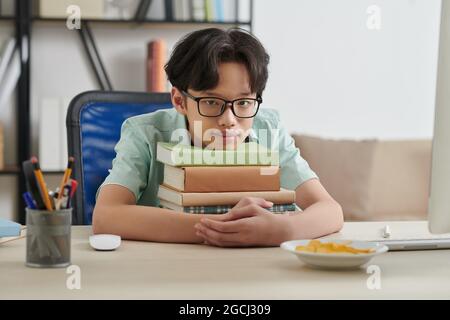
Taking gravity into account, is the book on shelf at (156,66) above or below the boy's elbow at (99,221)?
above

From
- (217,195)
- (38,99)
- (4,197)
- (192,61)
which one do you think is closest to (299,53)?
(38,99)

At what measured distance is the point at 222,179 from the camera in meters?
1.37

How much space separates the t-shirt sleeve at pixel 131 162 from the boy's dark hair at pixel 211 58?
0.50 feet

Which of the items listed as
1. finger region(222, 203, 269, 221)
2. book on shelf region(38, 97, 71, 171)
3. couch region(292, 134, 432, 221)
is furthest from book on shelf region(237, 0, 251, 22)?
finger region(222, 203, 269, 221)

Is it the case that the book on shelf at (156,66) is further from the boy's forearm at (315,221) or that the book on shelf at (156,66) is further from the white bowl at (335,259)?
the white bowl at (335,259)

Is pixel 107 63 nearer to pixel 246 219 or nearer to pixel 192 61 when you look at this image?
pixel 192 61

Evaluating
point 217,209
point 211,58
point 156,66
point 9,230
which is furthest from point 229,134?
point 156,66

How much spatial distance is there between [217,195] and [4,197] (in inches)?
88.0

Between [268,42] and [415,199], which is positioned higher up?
[268,42]

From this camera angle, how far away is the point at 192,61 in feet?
5.78

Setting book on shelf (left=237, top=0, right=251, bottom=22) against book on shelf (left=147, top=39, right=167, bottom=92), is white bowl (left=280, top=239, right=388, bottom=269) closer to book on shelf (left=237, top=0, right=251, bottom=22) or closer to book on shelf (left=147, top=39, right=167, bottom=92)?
book on shelf (left=147, top=39, right=167, bottom=92)

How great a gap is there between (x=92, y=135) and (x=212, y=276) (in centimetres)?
96

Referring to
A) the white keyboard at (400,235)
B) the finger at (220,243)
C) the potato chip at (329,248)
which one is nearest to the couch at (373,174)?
the white keyboard at (400,235)

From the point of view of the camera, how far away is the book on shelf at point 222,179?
1.36 m
